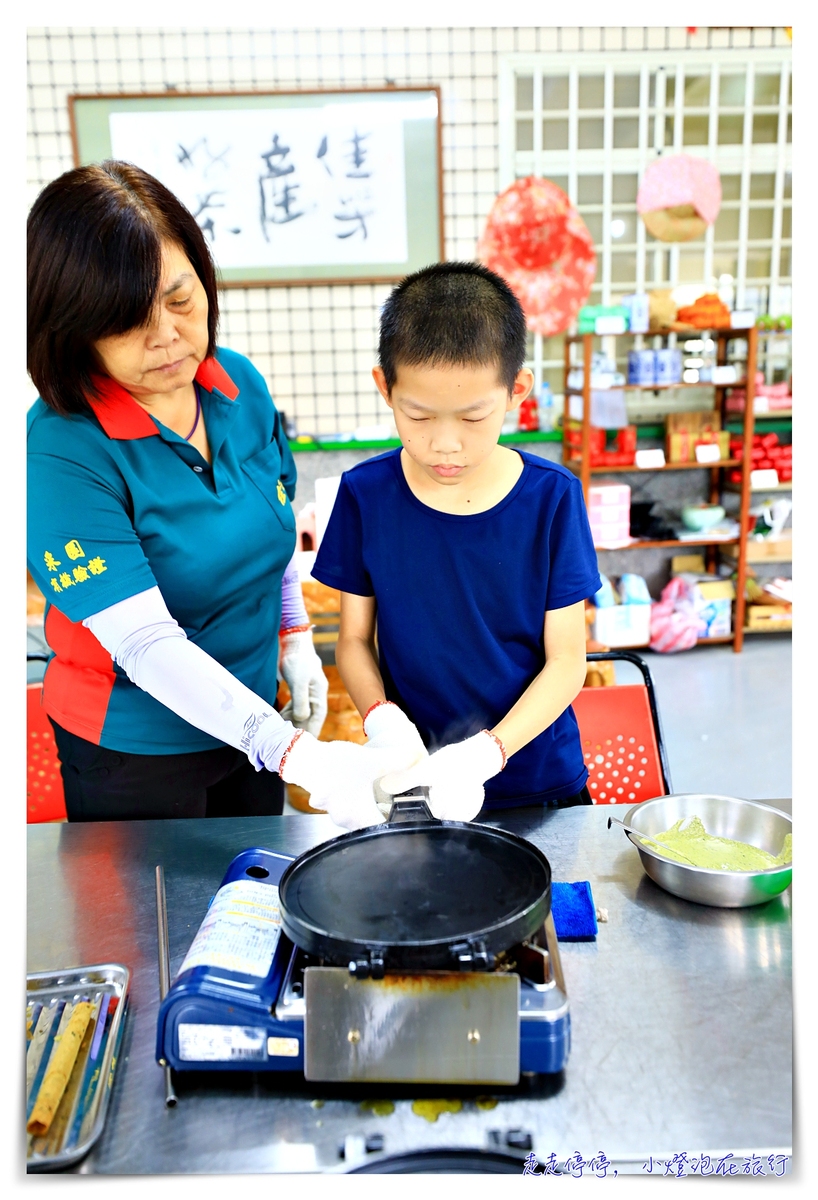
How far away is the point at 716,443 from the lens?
476cm

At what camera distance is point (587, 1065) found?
88cm

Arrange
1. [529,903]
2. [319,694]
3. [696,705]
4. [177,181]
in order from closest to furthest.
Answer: [529,903], [319,694], [696,705], [177,181]

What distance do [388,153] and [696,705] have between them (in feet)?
10.4

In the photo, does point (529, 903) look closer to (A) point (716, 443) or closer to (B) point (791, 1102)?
(B) point (791, 1102)

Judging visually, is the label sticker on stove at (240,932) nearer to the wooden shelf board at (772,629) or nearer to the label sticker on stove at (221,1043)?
the label sticker on stove at (221,1043)

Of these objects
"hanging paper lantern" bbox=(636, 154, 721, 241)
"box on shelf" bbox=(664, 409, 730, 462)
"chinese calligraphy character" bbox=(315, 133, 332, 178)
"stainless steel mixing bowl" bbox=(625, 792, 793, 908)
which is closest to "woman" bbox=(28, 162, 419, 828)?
"stainless steel mixing bowl" bbox=(625, 792, 793, 908)

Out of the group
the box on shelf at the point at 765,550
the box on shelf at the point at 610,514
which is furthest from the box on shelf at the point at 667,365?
the box on shelf at the point at 765,550

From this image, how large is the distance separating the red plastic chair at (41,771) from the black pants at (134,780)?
1.15 feet

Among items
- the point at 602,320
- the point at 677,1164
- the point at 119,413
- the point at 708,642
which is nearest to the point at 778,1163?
the point at 677,1164

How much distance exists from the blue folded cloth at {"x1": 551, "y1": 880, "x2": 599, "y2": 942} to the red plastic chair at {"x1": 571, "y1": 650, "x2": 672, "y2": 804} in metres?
0.68

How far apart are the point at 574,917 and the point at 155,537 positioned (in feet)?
2.55
